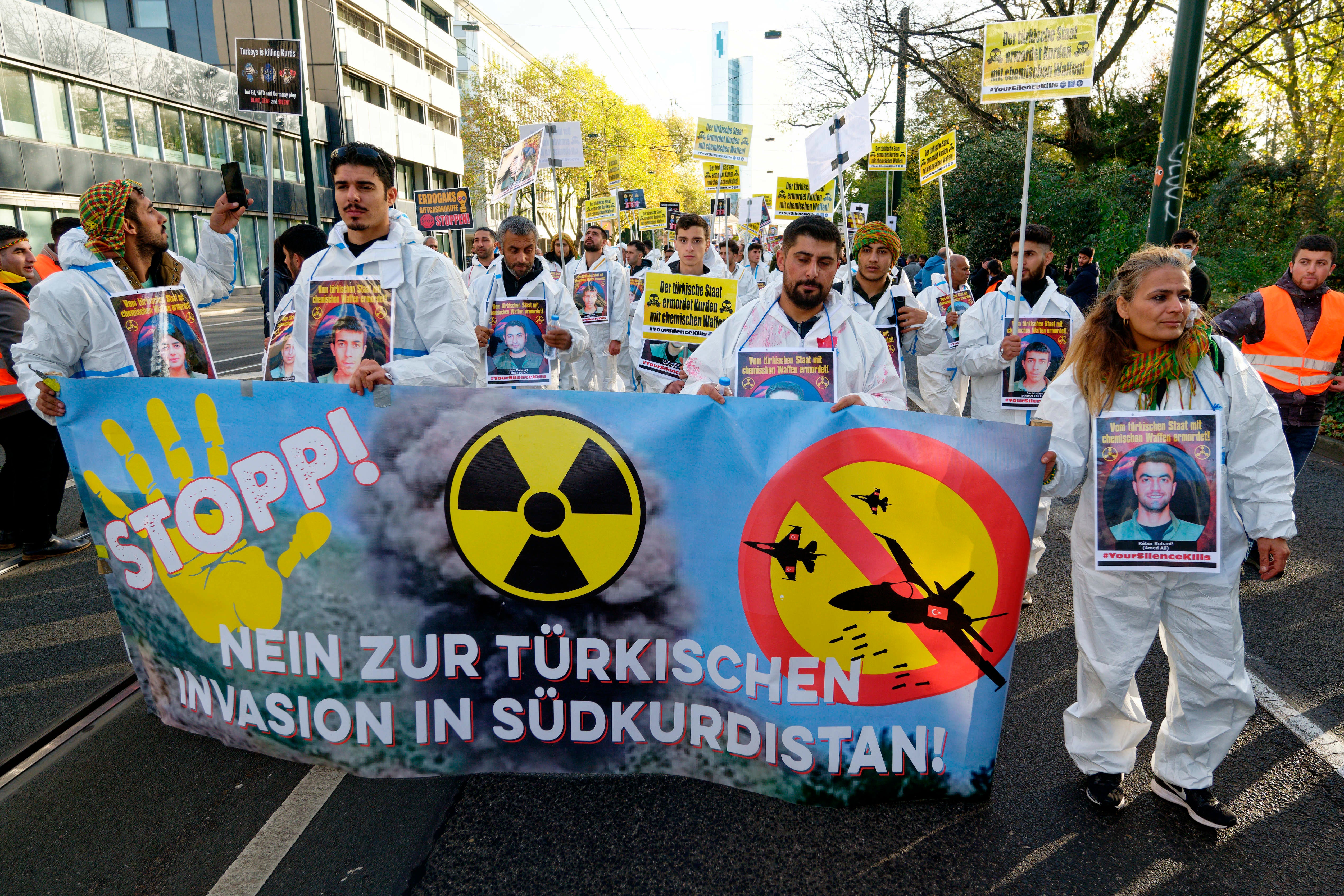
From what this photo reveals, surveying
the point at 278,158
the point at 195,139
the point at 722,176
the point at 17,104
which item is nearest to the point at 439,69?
the point at 278,158

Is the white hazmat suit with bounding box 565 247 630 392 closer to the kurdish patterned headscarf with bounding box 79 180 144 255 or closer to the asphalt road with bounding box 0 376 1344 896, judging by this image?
the kurdish patterned headscarf with bounding box 79 180 144 255

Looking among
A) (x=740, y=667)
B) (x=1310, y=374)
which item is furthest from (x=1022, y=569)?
(x=1310, y=374)

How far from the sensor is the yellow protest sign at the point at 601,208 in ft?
49.5

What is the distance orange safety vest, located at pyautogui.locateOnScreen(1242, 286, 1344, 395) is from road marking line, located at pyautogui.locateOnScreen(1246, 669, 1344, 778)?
2.46 metres

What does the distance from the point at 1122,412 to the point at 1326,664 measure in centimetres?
226

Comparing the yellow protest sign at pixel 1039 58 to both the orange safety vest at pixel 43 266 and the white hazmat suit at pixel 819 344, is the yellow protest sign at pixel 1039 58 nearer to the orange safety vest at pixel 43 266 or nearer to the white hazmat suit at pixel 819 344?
the white hazmat suit at pixel 819 344

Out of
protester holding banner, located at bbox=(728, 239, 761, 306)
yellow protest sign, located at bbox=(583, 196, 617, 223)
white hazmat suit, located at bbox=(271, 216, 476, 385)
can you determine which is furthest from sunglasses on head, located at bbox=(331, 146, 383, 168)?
yellow protest sign, located at bbox=(583, 196, 617, 223)

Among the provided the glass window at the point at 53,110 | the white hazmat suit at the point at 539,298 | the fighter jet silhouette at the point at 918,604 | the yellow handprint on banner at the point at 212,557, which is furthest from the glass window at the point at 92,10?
the fighter jet silhouette at the point at 918,604

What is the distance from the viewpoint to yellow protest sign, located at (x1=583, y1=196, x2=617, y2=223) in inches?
594

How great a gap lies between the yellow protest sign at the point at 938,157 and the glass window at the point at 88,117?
26468 millimetres

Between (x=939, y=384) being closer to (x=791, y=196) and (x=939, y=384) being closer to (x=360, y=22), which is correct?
(x=791, y=196)

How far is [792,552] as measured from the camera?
2.86 m

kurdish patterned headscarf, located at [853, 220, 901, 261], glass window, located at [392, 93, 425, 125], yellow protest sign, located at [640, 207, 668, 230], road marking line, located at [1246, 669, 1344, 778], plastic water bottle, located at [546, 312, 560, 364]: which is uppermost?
glass window, located at [392, 93, 425, 125]

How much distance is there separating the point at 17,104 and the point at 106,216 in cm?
2491
